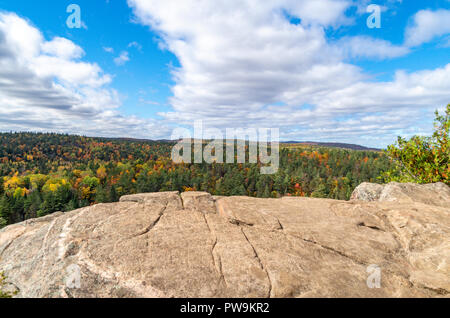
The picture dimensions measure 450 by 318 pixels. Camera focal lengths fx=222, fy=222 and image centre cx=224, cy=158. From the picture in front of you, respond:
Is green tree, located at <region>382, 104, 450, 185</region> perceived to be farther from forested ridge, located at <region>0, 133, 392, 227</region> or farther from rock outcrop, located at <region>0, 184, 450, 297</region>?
forested ridge, located at <region>0, 133, 392, 227</region>

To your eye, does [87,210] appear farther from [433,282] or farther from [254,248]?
[433,282]

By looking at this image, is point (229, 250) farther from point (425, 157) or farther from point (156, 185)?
point (156, 185)

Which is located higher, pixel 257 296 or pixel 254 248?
pixel 254 248

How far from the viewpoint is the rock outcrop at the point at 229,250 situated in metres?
5.90

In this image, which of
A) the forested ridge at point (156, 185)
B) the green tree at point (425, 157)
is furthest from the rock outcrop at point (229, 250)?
the forested ridge at point (156, 185)

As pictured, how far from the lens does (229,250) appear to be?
712 centimetres

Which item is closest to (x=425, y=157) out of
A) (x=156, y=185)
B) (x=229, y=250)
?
(x=229, y=250)

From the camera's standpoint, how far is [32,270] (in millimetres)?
6828

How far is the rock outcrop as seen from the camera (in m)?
5.90
